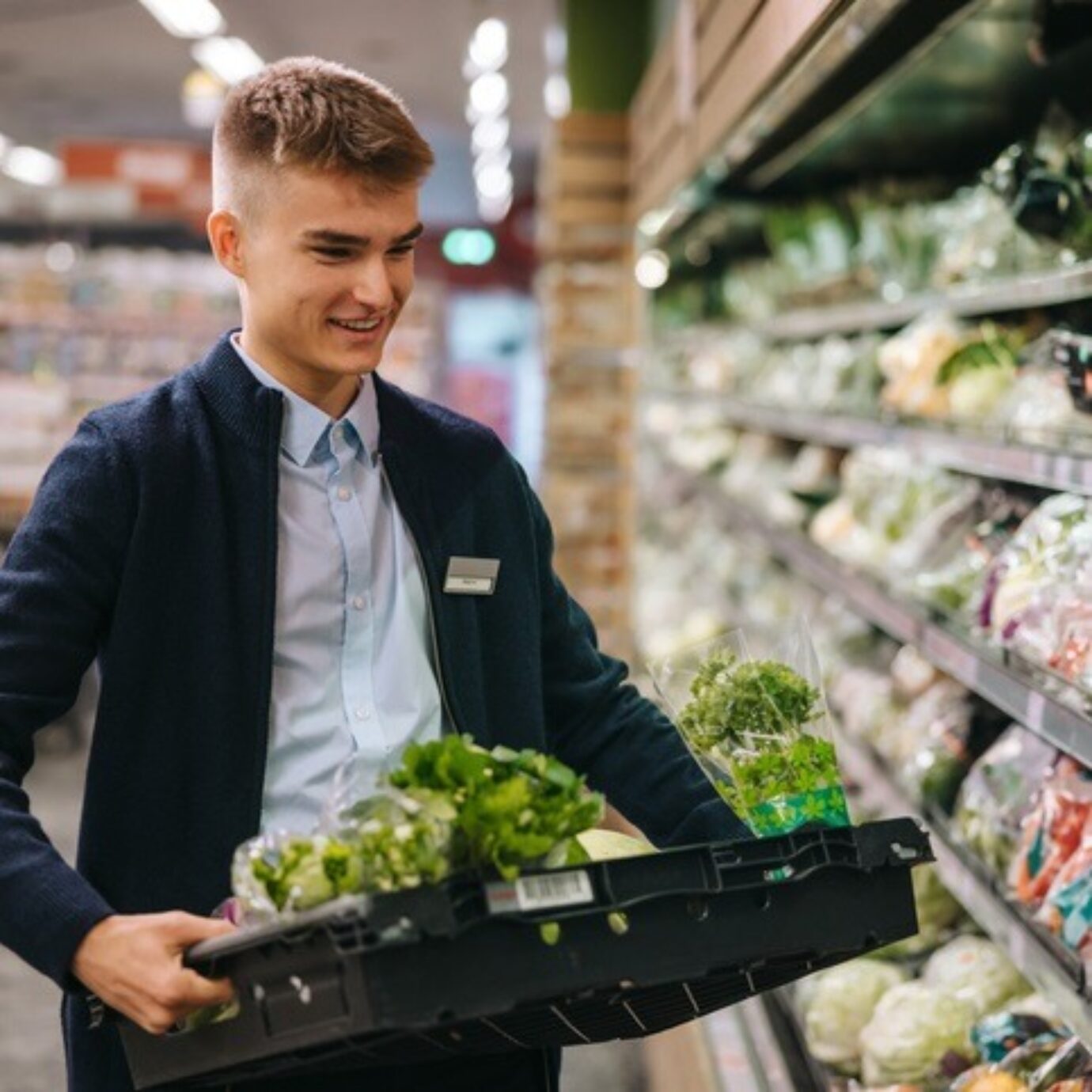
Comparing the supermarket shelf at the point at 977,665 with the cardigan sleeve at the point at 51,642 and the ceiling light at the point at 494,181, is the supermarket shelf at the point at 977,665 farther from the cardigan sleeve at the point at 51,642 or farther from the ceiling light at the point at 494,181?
the ceiling light at the point at 494,181

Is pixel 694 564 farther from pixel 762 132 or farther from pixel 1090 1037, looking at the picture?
pixel 1090 1037

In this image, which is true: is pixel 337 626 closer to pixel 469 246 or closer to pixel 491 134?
pixel 491 134

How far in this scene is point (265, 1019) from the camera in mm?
1464

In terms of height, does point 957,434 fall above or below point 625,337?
below

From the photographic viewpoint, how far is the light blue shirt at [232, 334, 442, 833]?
183 centimetres

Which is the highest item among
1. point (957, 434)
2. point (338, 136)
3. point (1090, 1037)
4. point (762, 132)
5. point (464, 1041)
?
point (762, 132)

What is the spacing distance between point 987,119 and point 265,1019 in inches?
130

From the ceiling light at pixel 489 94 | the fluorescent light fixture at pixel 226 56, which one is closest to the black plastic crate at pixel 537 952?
the fluorescent light fixture at pixel 226 56

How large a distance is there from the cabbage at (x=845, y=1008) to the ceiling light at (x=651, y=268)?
466 centimetres

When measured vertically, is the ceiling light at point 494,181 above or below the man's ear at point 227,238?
above

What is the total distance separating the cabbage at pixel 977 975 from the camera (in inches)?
115

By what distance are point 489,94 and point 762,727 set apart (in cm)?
1415

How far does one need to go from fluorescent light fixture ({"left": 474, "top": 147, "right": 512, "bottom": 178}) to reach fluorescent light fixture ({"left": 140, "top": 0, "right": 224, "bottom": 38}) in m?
7.78

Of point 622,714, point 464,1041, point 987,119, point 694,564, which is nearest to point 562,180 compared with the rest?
point 694,564
